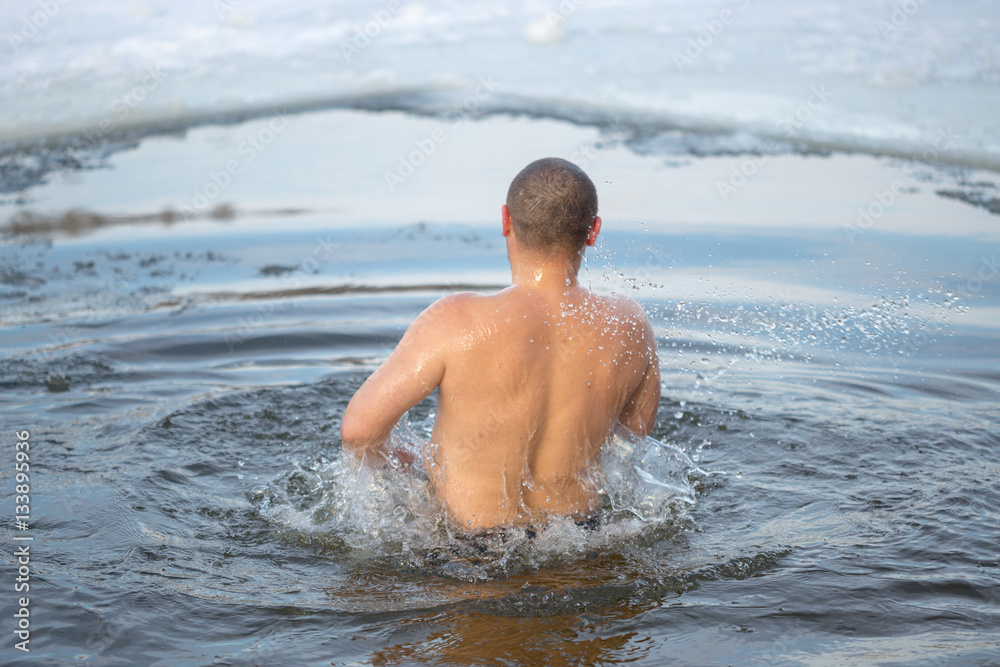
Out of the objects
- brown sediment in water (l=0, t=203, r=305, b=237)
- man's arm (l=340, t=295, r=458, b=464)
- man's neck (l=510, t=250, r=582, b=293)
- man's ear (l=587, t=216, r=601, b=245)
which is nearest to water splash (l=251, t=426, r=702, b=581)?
man's arm (l=340, t=295, r=458, b=464)

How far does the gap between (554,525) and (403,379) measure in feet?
2.98

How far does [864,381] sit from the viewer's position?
5.88 meters

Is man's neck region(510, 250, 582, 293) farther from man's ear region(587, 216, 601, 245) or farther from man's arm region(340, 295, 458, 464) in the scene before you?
man's arm region(340, 295, 458, 464)

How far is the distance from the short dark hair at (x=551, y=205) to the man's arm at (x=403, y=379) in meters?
0.38

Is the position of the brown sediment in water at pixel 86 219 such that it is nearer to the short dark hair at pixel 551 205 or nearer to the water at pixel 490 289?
the water at pixel 490 289

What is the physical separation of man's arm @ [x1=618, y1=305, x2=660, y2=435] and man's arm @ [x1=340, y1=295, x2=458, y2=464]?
2.86 ft

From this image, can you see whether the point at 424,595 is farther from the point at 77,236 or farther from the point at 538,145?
the point at 538,145

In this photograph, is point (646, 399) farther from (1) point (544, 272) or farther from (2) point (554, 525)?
(1) point (544, 272)

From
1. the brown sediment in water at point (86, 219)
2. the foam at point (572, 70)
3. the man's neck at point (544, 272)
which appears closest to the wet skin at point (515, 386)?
the man's neck at point (544, 272)

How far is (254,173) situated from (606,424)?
26.9ft

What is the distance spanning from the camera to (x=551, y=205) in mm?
3340

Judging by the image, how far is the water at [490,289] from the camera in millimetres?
3334

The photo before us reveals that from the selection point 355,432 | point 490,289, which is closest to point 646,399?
point 355,432

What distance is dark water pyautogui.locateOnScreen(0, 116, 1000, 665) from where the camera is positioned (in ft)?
10.5
